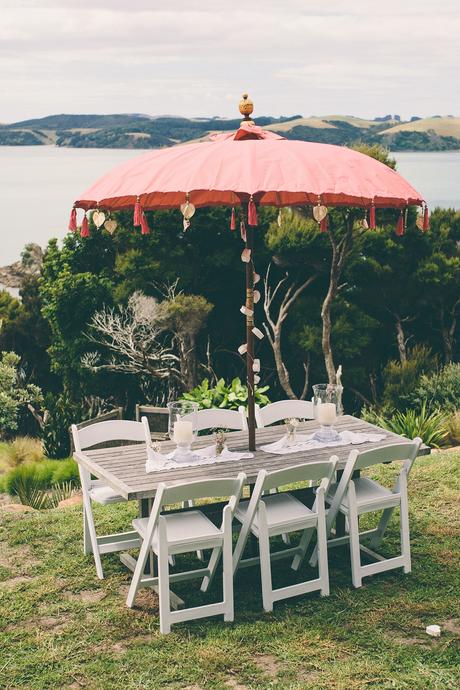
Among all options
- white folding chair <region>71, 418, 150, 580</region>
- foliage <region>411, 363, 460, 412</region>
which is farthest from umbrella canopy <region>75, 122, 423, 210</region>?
foliage <region>411, 363, 460, 412</region>

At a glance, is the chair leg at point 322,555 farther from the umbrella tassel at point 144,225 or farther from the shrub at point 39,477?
the shrub at point 39,477

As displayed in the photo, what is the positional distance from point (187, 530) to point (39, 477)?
5.26 m

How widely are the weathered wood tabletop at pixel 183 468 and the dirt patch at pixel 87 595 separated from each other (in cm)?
81

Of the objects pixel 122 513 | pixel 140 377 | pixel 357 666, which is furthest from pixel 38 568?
pixel 140 377

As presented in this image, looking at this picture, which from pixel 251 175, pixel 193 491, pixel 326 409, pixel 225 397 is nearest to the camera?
pixel 193 491

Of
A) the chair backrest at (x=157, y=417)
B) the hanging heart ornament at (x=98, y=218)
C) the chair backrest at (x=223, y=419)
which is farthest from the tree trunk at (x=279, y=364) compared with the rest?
the hanging heart ornament at (x=98, y=218)

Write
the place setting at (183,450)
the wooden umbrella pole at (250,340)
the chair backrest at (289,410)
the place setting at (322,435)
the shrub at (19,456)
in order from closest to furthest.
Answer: the place setting at (183,450)
the wooden umbrella pole at (250,340)
the place setting at (322,435)
the chair backrest at (289,410)
the shrub at (19,456)

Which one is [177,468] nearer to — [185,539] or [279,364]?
[185,539]

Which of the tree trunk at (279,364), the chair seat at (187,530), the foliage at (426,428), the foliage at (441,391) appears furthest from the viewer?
the tree trunk at (279,364)

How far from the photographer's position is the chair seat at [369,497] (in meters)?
5.80

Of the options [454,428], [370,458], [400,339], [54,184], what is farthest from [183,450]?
[54,184]

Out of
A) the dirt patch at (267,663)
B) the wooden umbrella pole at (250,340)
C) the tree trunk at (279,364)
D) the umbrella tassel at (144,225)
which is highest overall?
the umbrella tassel at (144,225)

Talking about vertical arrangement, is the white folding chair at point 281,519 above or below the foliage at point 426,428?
above

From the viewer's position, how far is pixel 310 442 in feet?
20.5
